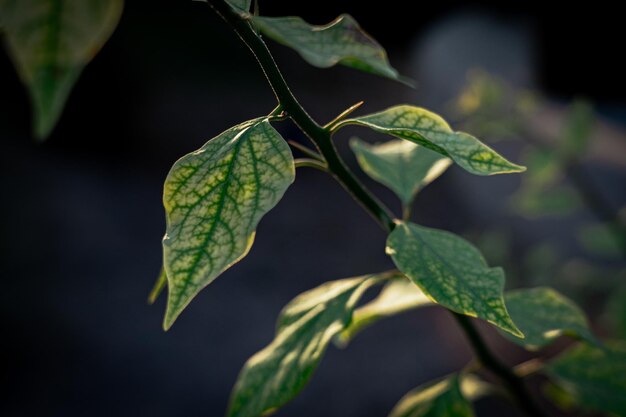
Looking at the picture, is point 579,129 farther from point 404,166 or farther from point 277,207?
point 277,207

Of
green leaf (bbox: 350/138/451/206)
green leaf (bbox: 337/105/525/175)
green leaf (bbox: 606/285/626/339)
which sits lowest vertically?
green leaf (bbox: 606/285/626/339)

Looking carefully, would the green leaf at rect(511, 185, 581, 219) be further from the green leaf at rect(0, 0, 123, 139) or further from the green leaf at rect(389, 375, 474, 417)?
the green leaf at rect(0, 0, 123, 139)

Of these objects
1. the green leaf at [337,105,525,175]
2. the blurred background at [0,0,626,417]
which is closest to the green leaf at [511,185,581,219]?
the blurred background at [0,0,626,417]

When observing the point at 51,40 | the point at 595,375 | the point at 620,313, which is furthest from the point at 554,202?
the point at 51,40

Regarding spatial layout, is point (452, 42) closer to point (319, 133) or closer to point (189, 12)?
point (189, 12)

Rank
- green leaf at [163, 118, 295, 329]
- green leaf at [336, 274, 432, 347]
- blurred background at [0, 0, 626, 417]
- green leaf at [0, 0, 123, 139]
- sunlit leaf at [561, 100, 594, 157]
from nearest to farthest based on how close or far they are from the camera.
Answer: green leaf at [0, 0, 123, 139], green leaf at [163, 118, 295, 329], green leaf at [336, 274, 432, 347], sunlit leaf at [561, 100, 594, 157], blurred background at [0, 0, 626, 417]

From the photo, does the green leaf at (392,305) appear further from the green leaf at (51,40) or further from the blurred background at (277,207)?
the blurred background at (277,207)

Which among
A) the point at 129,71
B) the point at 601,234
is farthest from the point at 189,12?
the point at 601,234
